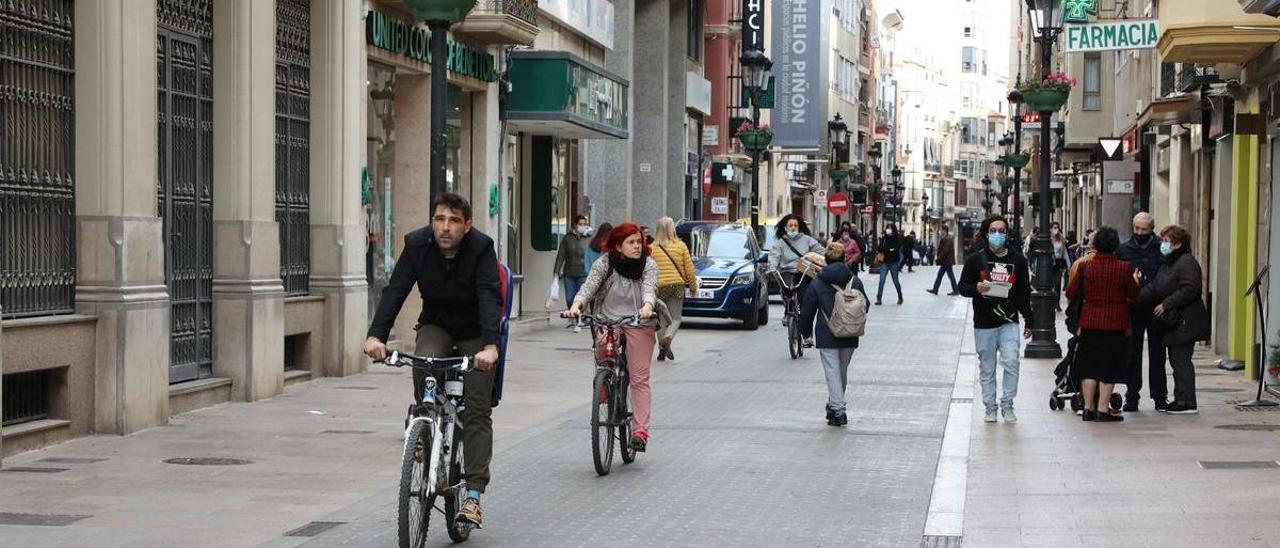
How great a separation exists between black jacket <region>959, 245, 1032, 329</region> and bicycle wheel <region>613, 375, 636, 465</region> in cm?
414

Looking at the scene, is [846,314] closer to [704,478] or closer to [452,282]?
[704,478]

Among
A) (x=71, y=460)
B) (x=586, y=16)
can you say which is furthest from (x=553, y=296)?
(x=586, y=16)

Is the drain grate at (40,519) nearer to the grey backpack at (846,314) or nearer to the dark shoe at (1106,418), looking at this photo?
the grey backpack at (846,314)

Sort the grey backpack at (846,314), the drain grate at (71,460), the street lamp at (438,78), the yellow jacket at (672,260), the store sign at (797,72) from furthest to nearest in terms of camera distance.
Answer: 1. the store sign at (797,72)
2. the yellow jacket at (672,260)
3. the grey backpack at (846,314)
4. the street lamp at (438,78)
5. the drain grate at (71,460)

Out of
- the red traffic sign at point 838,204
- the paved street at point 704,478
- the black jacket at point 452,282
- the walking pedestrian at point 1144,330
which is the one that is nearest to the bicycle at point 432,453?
the black jacket at point 452,282

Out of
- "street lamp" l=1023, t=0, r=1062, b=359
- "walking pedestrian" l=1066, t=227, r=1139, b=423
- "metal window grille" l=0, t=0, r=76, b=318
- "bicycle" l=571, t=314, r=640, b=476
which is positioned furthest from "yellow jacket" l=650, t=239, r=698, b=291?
"metal window grille" l=0, t=0, r=76, b=318

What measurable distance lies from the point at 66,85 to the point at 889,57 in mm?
129147

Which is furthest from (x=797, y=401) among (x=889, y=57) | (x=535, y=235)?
(x=889, y=57)

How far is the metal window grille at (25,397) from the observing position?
13.9 meters

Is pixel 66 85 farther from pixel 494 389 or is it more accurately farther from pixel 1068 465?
pixel 1068 465

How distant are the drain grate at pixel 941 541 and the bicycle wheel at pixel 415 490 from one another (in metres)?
2.58

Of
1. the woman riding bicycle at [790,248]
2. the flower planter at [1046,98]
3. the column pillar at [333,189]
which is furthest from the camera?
the woman riding bicycle at [790,248]

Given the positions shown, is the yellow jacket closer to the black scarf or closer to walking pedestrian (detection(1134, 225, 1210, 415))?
walking pedestrian (detection(1134, 225, 1210, 415))

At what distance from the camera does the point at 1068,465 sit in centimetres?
1381
